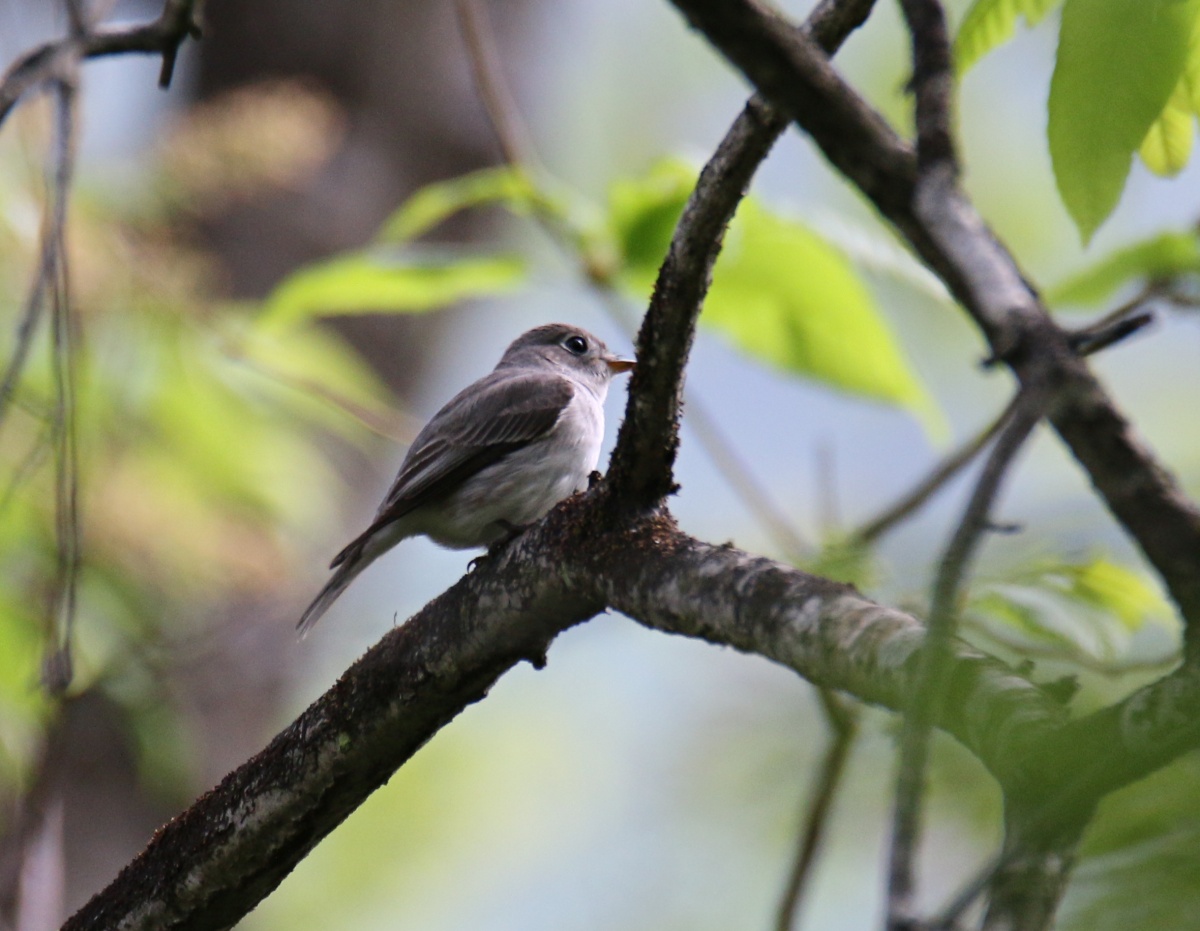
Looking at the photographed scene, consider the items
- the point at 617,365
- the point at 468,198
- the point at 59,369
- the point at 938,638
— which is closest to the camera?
the point at 938,638

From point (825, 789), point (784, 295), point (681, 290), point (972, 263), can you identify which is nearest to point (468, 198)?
point (784, 295)

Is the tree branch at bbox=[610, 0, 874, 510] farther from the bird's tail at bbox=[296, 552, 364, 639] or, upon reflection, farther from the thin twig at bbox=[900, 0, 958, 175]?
the bird's tail at bbox=[296, 552, 364, 639]

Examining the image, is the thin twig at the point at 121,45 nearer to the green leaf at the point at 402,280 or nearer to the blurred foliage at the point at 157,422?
the green leaf at the point at 402,280

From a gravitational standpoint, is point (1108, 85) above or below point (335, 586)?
above

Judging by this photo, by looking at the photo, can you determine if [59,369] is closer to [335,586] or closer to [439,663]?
[439,663]

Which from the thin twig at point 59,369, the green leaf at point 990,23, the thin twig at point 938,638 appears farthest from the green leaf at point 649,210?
the thin twig at point 938,638

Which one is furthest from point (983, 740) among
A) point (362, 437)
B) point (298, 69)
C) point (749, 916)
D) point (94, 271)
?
point (298, 69)

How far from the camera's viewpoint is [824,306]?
372 centimetres

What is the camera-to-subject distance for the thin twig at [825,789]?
3.71 metres

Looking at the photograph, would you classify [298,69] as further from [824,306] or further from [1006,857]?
[1006,857]

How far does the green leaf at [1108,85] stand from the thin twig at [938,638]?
722 millimetres

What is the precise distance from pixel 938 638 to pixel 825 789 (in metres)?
2.76

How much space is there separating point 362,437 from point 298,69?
111 inches

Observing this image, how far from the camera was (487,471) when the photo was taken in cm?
502
